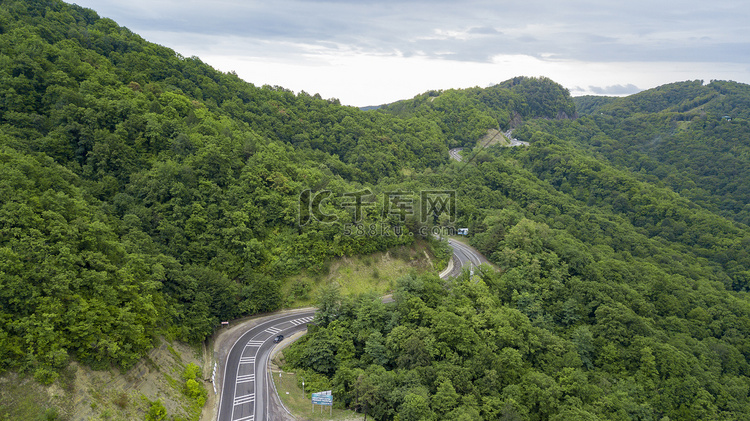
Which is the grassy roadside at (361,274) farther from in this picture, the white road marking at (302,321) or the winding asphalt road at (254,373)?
the winding asphalt road at (254,373)

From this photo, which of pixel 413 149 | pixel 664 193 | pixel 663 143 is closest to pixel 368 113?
pixel 413 149

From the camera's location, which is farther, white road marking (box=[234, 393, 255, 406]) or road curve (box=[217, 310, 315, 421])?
white road marking (box=[234, 393, 255, 406])

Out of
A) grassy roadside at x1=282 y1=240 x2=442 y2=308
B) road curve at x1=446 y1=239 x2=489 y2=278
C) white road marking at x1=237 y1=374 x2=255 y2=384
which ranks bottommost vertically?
white road marking at x1=237 y1=374 x2=255 y2=384

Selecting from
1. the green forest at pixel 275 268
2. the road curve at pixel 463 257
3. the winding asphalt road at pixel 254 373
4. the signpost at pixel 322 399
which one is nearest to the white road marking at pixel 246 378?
the winding asphalt road at pixel 254 373

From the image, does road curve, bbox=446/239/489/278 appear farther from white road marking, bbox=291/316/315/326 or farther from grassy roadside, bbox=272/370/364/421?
grassy roadside, bbox=272/370/364/421

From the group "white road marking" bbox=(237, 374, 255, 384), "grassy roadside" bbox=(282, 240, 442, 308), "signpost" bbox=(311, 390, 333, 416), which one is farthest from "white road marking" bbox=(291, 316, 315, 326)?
"signpost" bbox=(311, 390, 333, 416)

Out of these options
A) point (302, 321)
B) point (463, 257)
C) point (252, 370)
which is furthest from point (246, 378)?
point (463, 257)

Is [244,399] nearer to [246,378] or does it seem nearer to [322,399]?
[246,378]
